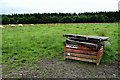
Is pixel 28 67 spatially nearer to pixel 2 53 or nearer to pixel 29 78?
pixel 29 78

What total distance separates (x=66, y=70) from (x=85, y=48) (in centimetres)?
142

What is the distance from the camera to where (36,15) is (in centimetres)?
3014

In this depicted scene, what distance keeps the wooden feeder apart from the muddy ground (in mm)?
314

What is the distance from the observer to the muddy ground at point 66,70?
17.7 ft

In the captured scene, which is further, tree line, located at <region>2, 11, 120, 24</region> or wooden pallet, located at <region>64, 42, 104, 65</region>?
tree line, located at <region>2, 11, 120, 24</region>

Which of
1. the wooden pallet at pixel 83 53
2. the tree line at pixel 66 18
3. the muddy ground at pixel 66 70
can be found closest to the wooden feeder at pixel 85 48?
the wooden pallet at pixel 83 53

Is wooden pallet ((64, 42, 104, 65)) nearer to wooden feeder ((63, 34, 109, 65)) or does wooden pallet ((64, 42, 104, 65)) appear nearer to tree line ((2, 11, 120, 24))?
wooden feeder ((63, 34, 109, 65))

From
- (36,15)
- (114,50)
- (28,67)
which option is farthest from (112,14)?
(28,67)

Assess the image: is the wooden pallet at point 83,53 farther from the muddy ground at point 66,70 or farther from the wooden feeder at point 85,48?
the muddy ground at point 66,70

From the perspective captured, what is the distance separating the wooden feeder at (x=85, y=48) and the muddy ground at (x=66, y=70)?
314mm

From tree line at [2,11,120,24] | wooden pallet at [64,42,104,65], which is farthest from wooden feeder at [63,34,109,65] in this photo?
tree line at [2,11,120,24]

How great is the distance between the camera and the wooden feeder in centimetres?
601

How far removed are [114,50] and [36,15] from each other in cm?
2461

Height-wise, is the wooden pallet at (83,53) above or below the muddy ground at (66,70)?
above
